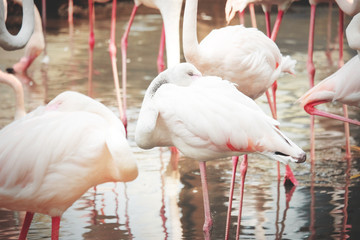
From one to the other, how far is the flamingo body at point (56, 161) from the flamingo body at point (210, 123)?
0.29m

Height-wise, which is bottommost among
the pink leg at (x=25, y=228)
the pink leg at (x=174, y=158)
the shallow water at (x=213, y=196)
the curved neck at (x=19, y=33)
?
the pink leg at (x=174, y=158)

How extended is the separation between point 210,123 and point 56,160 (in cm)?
81

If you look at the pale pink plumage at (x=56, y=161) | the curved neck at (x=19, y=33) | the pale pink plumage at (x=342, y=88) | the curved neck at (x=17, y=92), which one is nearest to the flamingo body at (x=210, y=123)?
the pale pink plumage at (x=56, y=161)

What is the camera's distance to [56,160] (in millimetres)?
3443

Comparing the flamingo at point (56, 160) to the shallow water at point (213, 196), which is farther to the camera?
the shallow water at point (213, 196)

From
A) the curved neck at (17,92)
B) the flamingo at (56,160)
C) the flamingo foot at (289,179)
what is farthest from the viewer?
the curved neck at (17,92)

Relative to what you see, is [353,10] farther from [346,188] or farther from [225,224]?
[225,224]

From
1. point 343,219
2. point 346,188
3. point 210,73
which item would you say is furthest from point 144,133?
point 346,188

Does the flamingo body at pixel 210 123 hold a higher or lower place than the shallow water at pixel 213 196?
higher

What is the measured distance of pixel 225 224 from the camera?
4.27 metres

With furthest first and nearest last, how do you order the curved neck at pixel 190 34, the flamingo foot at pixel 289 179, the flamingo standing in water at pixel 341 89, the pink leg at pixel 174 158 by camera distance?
the pink leg at pixel 174 158 → the flamingo foot at pixel 289 179 → the flamingo standing in water at pixel 341 89 → the curved neck at pixel 190 34

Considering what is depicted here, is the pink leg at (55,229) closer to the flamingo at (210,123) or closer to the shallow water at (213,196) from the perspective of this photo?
the shallow water at (213,196)

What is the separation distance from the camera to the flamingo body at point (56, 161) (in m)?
3.43

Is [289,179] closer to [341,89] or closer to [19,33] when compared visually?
[341,89]
